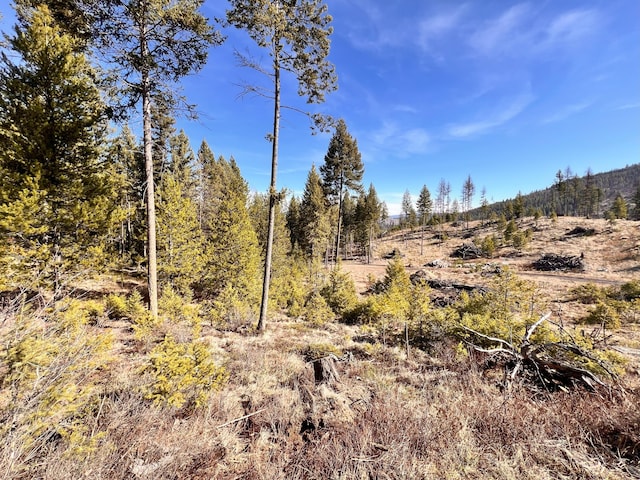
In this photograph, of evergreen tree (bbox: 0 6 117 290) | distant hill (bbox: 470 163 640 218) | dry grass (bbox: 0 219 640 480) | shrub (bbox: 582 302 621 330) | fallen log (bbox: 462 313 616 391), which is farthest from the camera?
distant hill (bbox: 470 163 640 218)

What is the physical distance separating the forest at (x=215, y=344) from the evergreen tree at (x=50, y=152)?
6cm

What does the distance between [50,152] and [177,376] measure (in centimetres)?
858

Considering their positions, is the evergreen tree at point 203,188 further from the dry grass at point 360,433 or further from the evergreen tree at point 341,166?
the dry grass at point 360,433

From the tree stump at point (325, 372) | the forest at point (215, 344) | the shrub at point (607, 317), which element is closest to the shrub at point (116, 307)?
the forest at point (215, 344)

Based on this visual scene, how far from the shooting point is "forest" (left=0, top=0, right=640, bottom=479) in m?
3.20

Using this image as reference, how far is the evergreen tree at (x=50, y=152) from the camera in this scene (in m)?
7.38

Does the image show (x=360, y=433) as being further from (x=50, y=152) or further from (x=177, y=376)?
(x=50, y=152)

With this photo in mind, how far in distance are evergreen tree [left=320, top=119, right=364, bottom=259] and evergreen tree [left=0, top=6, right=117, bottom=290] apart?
19.5 m

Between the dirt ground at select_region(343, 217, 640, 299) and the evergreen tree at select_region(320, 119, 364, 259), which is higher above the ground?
the evergreen tree at select_region(320, 119, 364, 259)

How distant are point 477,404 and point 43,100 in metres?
Result: 14.0

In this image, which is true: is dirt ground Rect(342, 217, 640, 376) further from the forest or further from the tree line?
the tree line

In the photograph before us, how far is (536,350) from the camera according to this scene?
19.0 feet

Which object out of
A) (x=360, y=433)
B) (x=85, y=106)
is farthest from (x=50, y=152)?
(x=360, y=433)

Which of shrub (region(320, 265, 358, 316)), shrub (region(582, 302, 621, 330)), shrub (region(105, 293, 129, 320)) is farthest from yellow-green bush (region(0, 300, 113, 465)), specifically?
shrub (region(582, 302, 621, 330))
